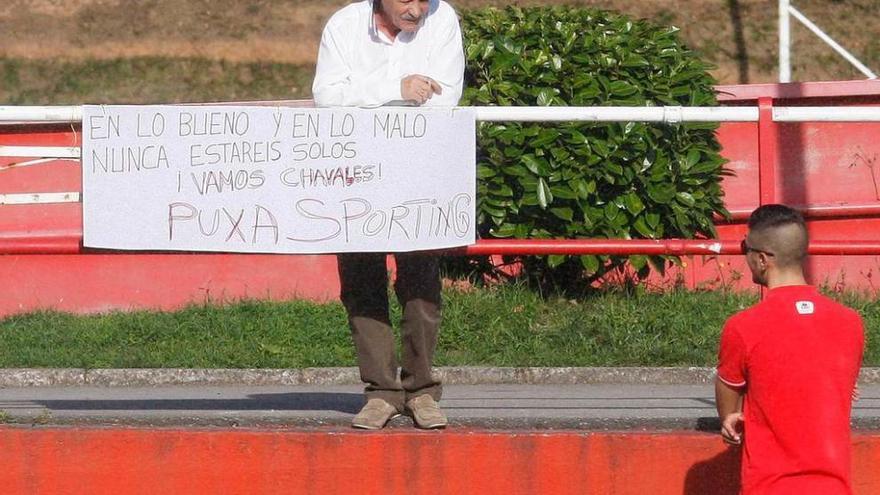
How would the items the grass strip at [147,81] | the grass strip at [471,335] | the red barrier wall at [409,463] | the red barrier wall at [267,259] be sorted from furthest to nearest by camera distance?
the grass strip at [147,81] < the red barrier wall at [267,259] < the grass strip at [471,335] < the red barrier wall at [409,463]

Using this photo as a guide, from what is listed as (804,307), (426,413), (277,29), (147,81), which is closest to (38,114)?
(426,413)

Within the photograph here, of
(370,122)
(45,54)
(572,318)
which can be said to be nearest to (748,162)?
(572,318)

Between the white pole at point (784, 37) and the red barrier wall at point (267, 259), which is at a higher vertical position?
the white pole at point (784, 37)

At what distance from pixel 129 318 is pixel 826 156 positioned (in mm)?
5049

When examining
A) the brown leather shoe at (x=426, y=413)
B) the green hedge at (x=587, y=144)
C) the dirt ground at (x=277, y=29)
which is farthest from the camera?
the dirt ground at (x=277, y=29)

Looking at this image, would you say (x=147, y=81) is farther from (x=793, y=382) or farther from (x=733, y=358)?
(x=793, y=382)

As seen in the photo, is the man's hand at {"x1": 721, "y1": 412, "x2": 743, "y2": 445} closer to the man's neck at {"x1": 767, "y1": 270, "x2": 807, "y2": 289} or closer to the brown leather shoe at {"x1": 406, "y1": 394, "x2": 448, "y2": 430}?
the man's neck at {"x1": 767, "y1": 270, "x2": 807, "y2": 289}

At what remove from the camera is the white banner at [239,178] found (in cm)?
546

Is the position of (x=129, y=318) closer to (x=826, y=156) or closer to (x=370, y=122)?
(x=826, y=156)

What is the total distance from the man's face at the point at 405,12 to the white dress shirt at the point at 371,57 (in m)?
0.06

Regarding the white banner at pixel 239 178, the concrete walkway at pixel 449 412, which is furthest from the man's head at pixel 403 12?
the concrete walkway at pixel 449 412

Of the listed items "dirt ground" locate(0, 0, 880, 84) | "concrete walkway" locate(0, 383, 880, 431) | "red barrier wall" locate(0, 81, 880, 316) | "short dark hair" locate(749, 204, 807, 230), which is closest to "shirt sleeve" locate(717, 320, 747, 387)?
"short dark hair" locate(749, 204, 807, 230)

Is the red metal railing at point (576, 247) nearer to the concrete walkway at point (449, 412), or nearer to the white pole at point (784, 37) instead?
the concrete walkway at point (449, 412)

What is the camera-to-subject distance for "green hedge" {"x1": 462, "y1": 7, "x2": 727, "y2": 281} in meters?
10.1
